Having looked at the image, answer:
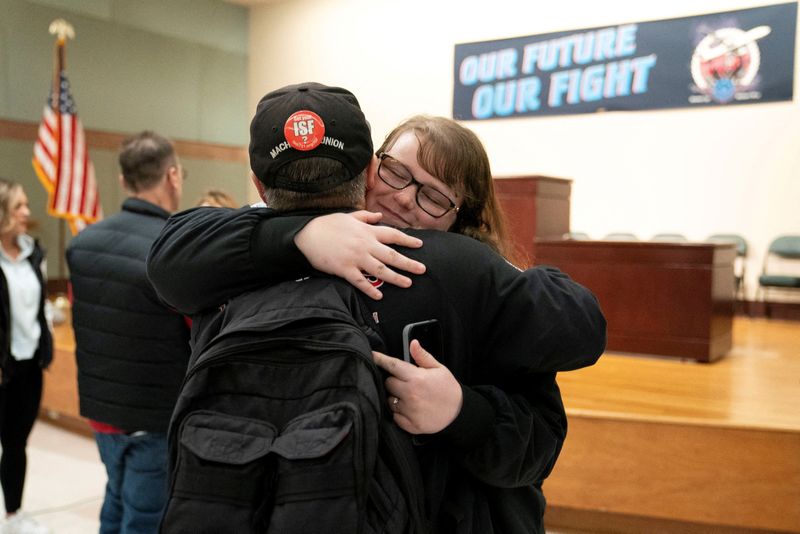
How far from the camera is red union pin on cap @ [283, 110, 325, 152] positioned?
85 cm

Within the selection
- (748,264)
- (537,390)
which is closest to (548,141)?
(748,264)

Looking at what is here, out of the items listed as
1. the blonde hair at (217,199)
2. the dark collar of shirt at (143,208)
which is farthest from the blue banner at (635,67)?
the dark collar of shirt at (143,208)

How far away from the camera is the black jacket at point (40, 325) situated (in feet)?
9.36

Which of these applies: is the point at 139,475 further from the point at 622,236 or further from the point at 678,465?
the point at 622,236

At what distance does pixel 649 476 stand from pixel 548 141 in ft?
20.0

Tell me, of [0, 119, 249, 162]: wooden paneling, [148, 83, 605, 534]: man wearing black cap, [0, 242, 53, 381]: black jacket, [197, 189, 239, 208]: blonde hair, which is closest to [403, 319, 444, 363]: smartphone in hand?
[148, 83, 605, 534]: man wearing black cap

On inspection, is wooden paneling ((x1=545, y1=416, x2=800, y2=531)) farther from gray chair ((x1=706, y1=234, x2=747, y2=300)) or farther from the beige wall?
the beige wall

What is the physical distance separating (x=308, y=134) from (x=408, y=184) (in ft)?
1.01

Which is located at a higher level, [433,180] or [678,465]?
[433,180]

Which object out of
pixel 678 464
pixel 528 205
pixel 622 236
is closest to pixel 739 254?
pixel 622 236

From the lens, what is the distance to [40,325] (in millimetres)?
3098

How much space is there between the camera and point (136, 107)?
31.1 feet

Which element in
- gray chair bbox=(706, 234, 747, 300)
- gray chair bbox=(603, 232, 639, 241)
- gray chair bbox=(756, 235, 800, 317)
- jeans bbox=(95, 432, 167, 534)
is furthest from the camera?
gray chair bbox=(603, 232, 639, 241)

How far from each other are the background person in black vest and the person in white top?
99cm
